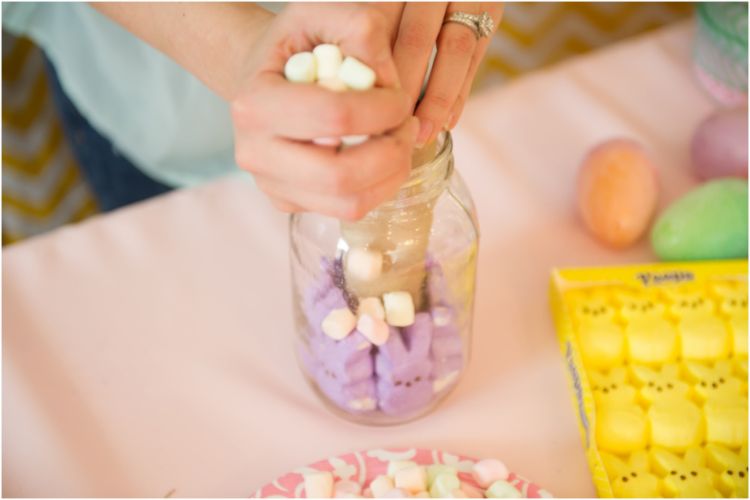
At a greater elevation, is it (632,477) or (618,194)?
(618,194)

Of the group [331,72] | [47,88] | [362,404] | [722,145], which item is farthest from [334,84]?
[47,88]

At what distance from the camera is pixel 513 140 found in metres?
0.90

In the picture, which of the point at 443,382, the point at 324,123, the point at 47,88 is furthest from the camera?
the point at 47,88

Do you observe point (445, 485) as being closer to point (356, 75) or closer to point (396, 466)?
point (396, 466)

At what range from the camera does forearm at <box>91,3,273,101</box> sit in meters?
0.59

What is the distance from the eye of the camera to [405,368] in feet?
2.01

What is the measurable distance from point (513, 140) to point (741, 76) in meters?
0.26

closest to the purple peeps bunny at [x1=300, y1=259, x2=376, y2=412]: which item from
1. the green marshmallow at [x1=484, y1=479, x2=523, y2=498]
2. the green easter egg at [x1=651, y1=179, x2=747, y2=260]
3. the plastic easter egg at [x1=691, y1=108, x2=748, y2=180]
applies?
the green marshmallow at [x1=484, y1=479, x2=523, y2=498]

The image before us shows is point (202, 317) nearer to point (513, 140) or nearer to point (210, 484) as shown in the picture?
point (210, 484)

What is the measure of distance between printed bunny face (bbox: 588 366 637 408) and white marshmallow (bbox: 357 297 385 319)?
19 cm

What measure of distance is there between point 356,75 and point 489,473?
31cm

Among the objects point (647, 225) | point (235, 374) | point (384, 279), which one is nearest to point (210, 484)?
point (235, 374)

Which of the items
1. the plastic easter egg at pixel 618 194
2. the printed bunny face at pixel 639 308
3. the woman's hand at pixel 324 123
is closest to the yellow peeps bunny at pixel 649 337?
the printed bunny face at pixel 639 308

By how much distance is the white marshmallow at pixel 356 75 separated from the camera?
0.45 meters
